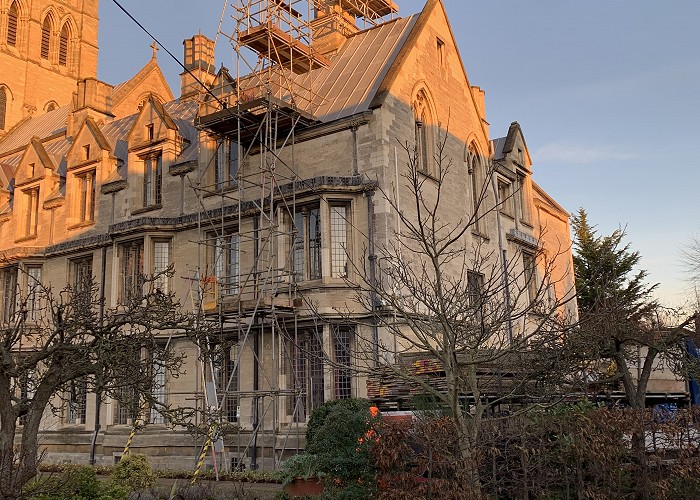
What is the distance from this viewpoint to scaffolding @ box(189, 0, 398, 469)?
21.1m

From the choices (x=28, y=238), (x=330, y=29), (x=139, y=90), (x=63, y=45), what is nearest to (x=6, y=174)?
(x=28, y=238)

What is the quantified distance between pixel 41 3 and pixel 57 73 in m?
6.42

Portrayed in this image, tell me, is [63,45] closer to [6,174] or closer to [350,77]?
[6,174]

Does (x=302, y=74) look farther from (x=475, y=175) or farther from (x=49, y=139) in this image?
(x=49, y=139)

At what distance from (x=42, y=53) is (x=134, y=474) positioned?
5269 cm

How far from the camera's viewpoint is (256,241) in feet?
76.4

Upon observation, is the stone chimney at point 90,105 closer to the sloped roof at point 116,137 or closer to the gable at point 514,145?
the sloped roof at point 116,137

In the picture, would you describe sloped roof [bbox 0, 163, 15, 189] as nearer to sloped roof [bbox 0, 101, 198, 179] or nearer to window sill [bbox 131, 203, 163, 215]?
sloped roof [bbox 0, 101, 198, 179]

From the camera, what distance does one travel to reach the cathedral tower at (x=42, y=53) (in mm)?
54281

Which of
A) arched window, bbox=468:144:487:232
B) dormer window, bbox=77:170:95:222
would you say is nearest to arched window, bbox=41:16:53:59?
dormer window, bbox=77:170:95:222

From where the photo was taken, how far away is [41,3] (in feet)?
198

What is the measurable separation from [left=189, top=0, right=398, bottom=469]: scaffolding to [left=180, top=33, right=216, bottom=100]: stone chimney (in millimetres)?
6832

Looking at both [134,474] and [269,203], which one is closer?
[134,474]

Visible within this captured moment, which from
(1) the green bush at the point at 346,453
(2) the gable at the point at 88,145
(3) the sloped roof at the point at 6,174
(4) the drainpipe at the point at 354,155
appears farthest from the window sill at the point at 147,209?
(1) the green bush at the point at 346,453
